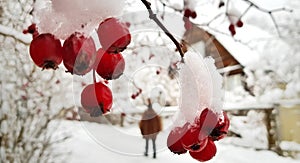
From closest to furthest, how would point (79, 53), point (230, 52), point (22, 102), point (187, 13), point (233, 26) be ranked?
1. point (79, 53)
2. point (187, 13)
3. point (233, 26)
4. point (22, 102)
5. point (230, 52)

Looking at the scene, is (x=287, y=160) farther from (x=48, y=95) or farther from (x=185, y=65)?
(x=185, y=65)

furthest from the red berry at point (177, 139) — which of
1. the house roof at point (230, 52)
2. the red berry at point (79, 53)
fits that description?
the house roof at point (230, 52)

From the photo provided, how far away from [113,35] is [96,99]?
7cm

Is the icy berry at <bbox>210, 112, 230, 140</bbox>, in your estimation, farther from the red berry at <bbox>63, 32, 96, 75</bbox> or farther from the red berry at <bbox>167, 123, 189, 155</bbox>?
the red berry at <bbox>63, 32, 96, 75</bbox>

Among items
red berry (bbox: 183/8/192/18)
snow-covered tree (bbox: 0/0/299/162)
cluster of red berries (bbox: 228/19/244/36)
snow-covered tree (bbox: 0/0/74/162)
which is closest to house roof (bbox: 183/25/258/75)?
snow-covered tree (bbox: 0/0/299/162)

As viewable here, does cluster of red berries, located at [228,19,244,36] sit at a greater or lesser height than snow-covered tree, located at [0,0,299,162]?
greater

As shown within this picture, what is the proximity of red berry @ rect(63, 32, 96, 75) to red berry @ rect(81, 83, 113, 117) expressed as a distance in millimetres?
42

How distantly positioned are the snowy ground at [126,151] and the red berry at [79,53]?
2082mm

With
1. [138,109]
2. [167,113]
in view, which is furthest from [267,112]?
[138,109]

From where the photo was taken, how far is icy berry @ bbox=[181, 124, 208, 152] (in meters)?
0.28

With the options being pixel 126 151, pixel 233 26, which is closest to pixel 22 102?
pixel 126 151

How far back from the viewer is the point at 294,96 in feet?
10.1

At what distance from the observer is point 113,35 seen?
239 mm

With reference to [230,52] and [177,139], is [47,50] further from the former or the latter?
[230,52]
